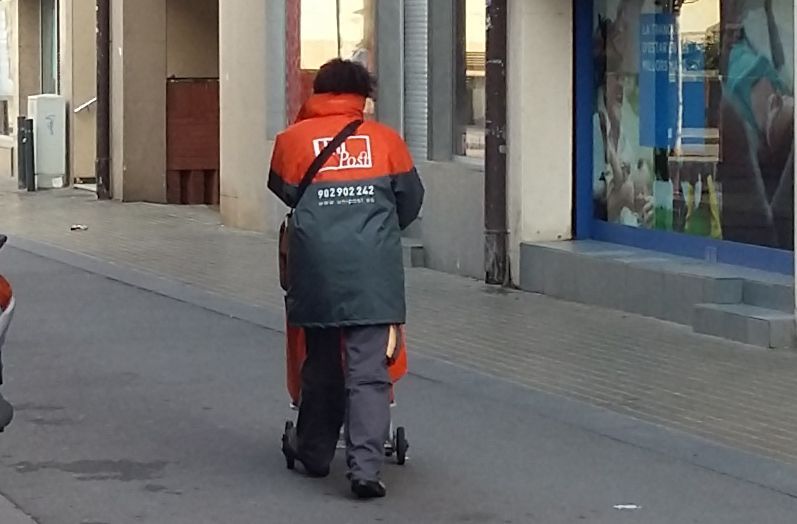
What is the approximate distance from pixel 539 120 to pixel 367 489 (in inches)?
275

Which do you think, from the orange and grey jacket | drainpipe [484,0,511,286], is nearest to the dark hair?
the orange and grey jacket

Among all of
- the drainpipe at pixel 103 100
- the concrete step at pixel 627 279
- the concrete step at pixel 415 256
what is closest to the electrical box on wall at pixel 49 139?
the drainpipe at pixel 103 100

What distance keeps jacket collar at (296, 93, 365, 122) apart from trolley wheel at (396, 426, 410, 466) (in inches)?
54.9

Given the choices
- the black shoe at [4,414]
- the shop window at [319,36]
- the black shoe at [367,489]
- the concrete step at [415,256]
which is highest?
the shop window at [319,36]

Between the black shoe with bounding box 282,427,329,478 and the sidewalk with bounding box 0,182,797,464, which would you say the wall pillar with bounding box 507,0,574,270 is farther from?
the black shoe with bounding box 282,427,329,478

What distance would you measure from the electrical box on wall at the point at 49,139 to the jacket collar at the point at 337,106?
1823cm

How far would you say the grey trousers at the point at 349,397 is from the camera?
7.02 metres

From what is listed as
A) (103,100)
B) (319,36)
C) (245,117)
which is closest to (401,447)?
(319,36)

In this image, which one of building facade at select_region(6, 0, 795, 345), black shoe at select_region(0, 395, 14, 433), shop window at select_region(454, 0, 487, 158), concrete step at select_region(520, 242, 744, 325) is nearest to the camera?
black shoe at select_region(0, 395, 14, 433)

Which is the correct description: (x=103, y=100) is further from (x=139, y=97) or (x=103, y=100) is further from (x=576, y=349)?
(x=576, y=349)

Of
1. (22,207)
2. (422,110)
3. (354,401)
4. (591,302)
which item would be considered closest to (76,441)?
(354,401)

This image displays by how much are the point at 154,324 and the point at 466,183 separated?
3499mm

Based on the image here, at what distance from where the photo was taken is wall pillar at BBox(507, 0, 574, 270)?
13.5 metres

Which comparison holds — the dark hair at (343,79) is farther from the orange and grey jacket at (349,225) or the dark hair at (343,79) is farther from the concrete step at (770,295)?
the concrete step at (770,295)
